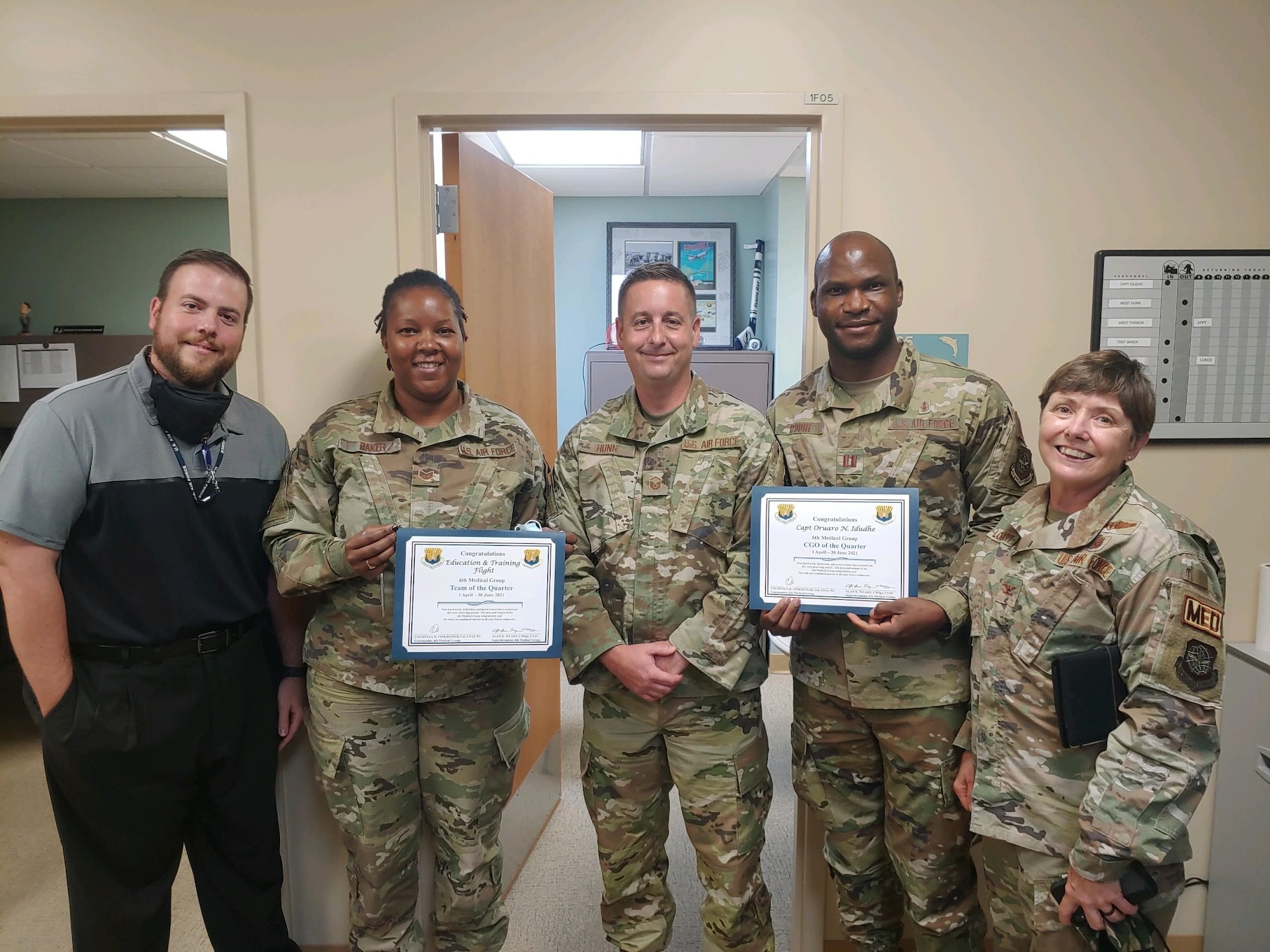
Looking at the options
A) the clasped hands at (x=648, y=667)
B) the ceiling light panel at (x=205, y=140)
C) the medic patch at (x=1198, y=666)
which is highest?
the ceiling light panel at (x=205, y=140)

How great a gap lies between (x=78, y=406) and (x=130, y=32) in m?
1.08

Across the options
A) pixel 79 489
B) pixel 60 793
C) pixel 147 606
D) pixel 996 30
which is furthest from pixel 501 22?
pixel 60 793

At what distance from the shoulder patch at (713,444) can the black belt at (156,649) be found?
3.62 ft

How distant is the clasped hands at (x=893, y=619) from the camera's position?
1.42 meters

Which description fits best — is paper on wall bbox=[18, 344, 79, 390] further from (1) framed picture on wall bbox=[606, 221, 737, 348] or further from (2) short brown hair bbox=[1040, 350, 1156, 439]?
(2) short brown hair bbox=[1040, 350, 1156, 439]

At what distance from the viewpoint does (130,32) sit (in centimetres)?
185

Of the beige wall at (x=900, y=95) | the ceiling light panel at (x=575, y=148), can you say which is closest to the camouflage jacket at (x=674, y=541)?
the beige wall at (x=900, y=95)

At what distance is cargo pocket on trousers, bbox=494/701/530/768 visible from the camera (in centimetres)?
168

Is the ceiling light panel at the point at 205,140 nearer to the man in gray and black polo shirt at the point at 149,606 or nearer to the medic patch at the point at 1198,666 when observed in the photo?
the man in gray and black polo shirt at the point at 149,606

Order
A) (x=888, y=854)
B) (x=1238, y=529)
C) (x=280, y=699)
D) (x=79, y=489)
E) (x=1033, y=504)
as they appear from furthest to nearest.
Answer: (x=1238, y=529) → (x=280, y=699) → (x=888, y=854) → (x=79, y=489) → (x=1033, y=504)

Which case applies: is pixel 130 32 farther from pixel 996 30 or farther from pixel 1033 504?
pixel 1033 504

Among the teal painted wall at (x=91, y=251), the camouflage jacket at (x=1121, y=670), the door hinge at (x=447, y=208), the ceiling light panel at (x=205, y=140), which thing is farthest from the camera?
the teal painted wall at (x=91, y=251)

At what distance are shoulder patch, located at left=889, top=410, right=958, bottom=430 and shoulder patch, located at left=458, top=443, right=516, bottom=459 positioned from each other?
860 millimetres

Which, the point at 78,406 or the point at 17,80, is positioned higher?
the point at 17,80
